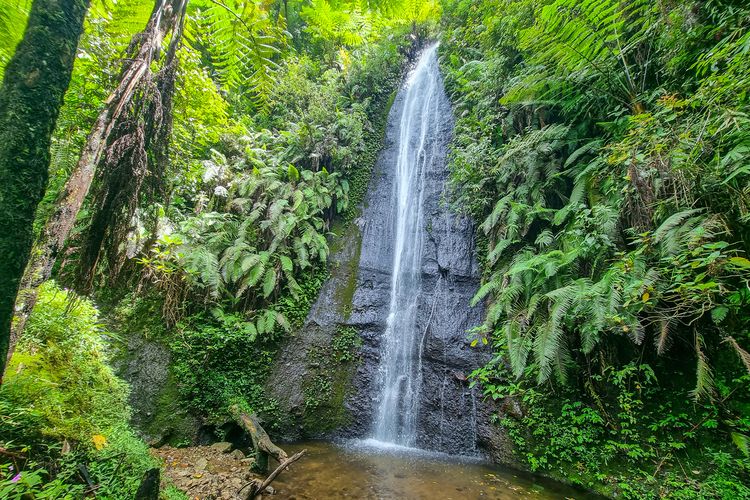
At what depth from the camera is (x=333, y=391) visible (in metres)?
6.61

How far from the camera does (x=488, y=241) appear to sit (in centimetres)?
764

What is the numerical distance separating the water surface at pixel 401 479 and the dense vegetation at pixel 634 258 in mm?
538

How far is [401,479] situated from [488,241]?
5.00 meters

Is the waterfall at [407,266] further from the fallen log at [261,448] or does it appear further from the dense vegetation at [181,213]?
the fallen log at [261,448]

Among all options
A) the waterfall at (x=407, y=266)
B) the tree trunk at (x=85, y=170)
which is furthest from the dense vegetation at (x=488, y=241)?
the waterfall at (x=407, y=266)

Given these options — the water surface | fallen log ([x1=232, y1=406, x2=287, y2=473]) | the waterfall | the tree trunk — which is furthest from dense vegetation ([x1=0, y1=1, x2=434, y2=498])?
the water surface

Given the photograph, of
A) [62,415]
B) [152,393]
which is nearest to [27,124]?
[62,415]

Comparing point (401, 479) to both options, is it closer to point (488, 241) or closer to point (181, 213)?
point (488, 241)

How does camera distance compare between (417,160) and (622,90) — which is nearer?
(622,90)

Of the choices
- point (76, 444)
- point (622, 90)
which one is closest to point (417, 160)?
point (622, 90)

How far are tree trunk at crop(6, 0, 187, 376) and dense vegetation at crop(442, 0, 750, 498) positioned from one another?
4.49m

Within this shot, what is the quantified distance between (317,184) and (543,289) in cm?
583

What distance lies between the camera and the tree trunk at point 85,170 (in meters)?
1.65

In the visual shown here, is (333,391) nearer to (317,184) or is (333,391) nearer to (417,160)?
(317,184)
